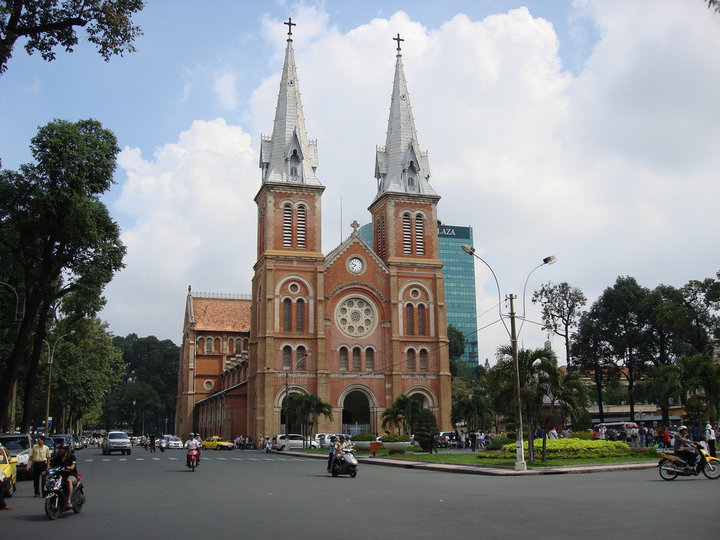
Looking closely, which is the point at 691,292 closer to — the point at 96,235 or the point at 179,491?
the point at 96,235

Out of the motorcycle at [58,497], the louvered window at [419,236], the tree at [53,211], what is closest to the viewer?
the motorcycle at [58,497]

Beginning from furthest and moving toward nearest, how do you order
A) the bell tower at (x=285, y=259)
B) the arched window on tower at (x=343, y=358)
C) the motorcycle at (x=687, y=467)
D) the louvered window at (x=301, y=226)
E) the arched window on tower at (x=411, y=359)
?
the louvered window at (x=301, y=226)
the arched window on tower at (x=411, y=359)
the arched window on tower at (x=343, y=358)
the bell tower at (x=285, y=259)
the motorcycle at (x=687, y=467)

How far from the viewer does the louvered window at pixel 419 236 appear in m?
65.4

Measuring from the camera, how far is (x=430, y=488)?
1891 centimetres

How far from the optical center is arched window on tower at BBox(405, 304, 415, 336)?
63.1 m

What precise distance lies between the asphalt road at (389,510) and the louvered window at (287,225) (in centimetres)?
4094

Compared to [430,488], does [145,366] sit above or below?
above

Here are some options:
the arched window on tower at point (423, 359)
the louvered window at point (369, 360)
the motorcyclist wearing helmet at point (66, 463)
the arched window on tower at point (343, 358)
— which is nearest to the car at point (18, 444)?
the motorcyclist wearing helmet at point (66, 463)

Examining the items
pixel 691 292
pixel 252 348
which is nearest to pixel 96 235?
pixel 252 348

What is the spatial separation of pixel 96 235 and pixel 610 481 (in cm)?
2262

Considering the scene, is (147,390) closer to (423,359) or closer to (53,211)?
(423,359)

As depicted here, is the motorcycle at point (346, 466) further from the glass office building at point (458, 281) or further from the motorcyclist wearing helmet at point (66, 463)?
the glass office building at point (458, 281)

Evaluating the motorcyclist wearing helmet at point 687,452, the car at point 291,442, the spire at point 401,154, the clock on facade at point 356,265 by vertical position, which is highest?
Answer: the spire at point 401,154

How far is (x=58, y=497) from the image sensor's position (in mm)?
13461
